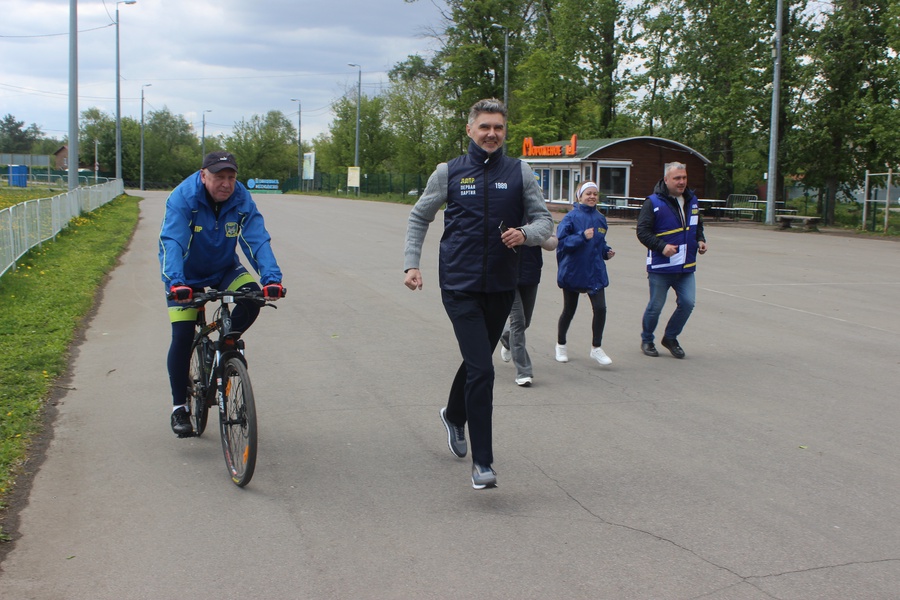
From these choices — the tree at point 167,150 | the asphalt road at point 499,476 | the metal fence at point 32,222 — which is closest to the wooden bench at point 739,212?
the metal fence at point 32,222

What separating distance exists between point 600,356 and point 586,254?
0.91m

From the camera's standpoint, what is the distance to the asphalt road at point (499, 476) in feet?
12.2

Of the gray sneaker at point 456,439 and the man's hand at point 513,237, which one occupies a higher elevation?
the man's hand at point 513,237

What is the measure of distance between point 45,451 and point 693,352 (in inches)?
229

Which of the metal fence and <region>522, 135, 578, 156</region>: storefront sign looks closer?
the metal fence

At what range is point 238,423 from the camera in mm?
4828

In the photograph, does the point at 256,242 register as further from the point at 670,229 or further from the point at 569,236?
the point at 670,229

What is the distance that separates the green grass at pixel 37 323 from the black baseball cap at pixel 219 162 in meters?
1.95

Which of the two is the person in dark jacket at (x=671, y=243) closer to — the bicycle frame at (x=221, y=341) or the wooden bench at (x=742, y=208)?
the bicycle frame at (x=221, y=341)

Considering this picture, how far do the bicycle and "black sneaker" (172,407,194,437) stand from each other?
8.1 inches

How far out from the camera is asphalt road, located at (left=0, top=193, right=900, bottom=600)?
372cm

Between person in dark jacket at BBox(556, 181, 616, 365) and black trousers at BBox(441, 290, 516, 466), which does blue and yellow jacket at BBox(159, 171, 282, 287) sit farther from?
person in dark jacket at BBox(556, 181, 616, 365)

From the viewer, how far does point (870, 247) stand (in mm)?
Result: 23000

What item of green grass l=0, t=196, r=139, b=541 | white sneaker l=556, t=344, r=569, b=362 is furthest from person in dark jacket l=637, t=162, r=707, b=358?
green grass l=0, t=196, r=139, b=541
